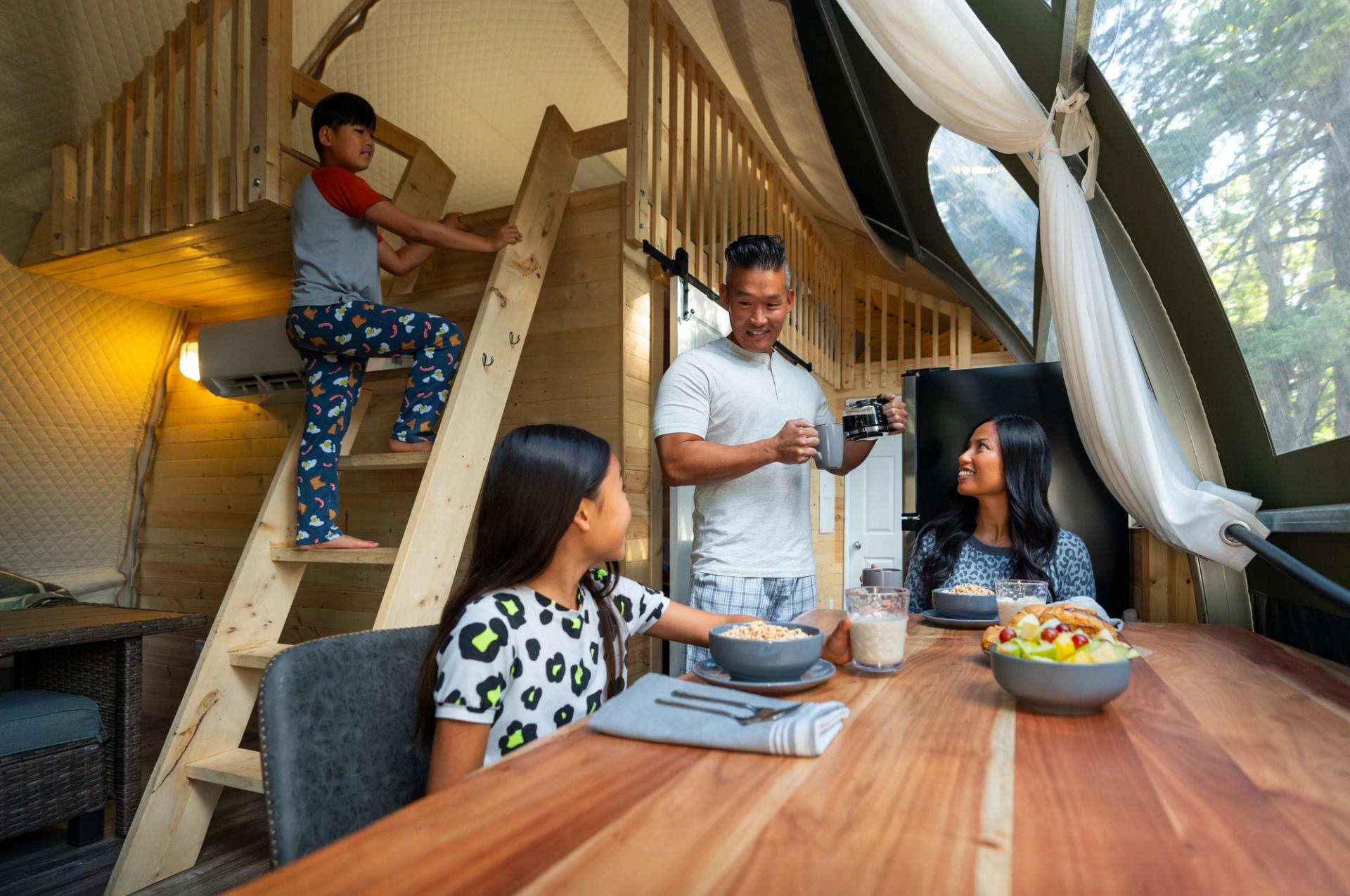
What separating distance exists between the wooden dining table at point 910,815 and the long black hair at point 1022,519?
125 centimetres

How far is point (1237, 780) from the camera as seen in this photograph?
74 cm

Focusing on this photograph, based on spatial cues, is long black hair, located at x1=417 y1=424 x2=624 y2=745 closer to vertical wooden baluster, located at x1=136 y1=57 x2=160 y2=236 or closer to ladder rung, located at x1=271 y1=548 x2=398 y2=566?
ladder rung, located at x1=271 y1=548 x2=398 y2=566

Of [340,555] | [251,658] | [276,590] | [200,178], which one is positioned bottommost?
[251,658]

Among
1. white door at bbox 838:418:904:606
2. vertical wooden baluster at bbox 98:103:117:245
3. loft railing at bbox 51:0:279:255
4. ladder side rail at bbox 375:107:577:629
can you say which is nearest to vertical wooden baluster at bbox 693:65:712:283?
ladder side rail at bbox 375:107:577:629

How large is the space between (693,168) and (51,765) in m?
3.43

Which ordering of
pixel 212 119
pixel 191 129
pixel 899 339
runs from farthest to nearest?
pixel 899 339
pixel 191 129
pixel 212 119

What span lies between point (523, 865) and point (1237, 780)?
649 millimetres

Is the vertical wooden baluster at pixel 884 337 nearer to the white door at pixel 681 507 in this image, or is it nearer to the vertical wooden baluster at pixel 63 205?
the white door at pixel 681 507

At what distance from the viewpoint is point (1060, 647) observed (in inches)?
38.7

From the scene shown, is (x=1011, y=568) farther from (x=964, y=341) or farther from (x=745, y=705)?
(x=964, y=341)

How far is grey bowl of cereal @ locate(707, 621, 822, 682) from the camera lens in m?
1.03

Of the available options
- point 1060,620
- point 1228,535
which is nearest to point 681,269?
point 1228,535

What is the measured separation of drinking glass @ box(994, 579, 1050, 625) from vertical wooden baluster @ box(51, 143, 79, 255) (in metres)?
3.37

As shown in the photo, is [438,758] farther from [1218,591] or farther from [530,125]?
[530,125]
